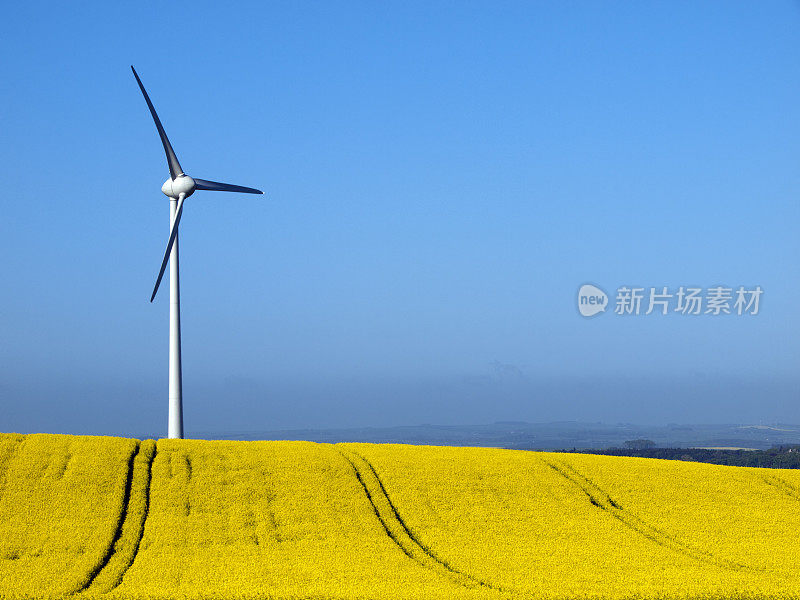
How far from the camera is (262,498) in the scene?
36.3 metres

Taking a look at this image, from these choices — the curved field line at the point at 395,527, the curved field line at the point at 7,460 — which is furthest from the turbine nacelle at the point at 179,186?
the curved field line at the point at 395,527

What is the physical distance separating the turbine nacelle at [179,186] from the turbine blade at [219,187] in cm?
59

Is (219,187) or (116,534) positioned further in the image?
(219,187)

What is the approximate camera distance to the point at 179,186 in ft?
161

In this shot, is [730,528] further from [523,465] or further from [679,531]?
[523,465]

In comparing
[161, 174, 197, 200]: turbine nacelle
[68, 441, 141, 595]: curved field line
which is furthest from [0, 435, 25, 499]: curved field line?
[161, 174, 197, 200]: turbine nacelle

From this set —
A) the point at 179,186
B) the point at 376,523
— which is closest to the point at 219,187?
the point at 179,186

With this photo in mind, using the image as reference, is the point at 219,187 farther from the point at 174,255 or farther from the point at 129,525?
the point at 129,525

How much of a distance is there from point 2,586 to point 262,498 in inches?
463

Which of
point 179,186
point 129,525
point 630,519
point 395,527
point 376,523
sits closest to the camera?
point 129,525

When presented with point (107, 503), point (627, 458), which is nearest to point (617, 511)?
point (627, 458)

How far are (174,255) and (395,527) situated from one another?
21.9m

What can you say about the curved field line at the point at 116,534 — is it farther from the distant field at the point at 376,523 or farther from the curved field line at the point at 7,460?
the curved field line at the point at 7,460

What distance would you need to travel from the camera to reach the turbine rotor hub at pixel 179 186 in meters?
49.1
